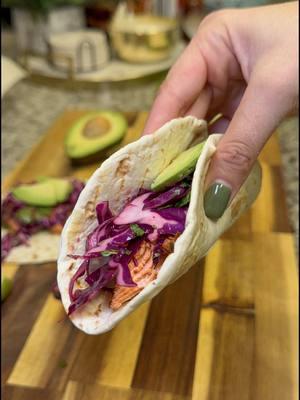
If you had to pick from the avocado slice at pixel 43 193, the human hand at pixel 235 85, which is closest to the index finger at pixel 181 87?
the human hand at pixel 235 85

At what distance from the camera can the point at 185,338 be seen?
103 cm

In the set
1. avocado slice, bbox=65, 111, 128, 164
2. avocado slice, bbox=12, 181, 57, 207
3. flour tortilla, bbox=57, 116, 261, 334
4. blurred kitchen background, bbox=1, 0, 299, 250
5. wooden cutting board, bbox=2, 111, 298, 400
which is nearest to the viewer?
flour tortilla, bbox=57, 116, 261, 334

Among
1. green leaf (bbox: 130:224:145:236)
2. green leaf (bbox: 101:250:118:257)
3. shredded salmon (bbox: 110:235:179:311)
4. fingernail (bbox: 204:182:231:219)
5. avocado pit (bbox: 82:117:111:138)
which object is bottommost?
avocado pit (bbox: 82:117:111:138)

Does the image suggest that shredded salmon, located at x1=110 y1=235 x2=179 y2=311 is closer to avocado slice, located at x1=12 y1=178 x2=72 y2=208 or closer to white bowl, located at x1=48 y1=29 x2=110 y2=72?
avocado slice, located at x1=12 y1=178 x2=72 y2=208

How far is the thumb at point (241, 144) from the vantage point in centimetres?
80

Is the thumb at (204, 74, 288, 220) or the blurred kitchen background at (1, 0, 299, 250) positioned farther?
the blurred kitchen background at (1, 0, 299, 250)

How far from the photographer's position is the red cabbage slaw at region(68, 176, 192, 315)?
770 millimetres

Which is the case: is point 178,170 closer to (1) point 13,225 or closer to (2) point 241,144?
(2) point 241,144

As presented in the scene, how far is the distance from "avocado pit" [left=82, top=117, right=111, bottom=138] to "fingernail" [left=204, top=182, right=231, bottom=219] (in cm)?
85

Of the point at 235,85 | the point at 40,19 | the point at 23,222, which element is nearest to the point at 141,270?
the point at 235,85

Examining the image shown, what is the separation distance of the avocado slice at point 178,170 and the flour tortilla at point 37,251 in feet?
1.66

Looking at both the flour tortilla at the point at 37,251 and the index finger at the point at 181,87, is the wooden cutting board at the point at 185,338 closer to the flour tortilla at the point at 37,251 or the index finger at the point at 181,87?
the flour tortilla at the point at 37,251

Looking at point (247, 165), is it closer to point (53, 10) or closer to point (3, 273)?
point (3, 273)

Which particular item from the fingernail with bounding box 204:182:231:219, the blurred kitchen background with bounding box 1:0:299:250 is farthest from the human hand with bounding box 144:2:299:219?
the blurred kitchen background with bounding box 1:0:299:250
